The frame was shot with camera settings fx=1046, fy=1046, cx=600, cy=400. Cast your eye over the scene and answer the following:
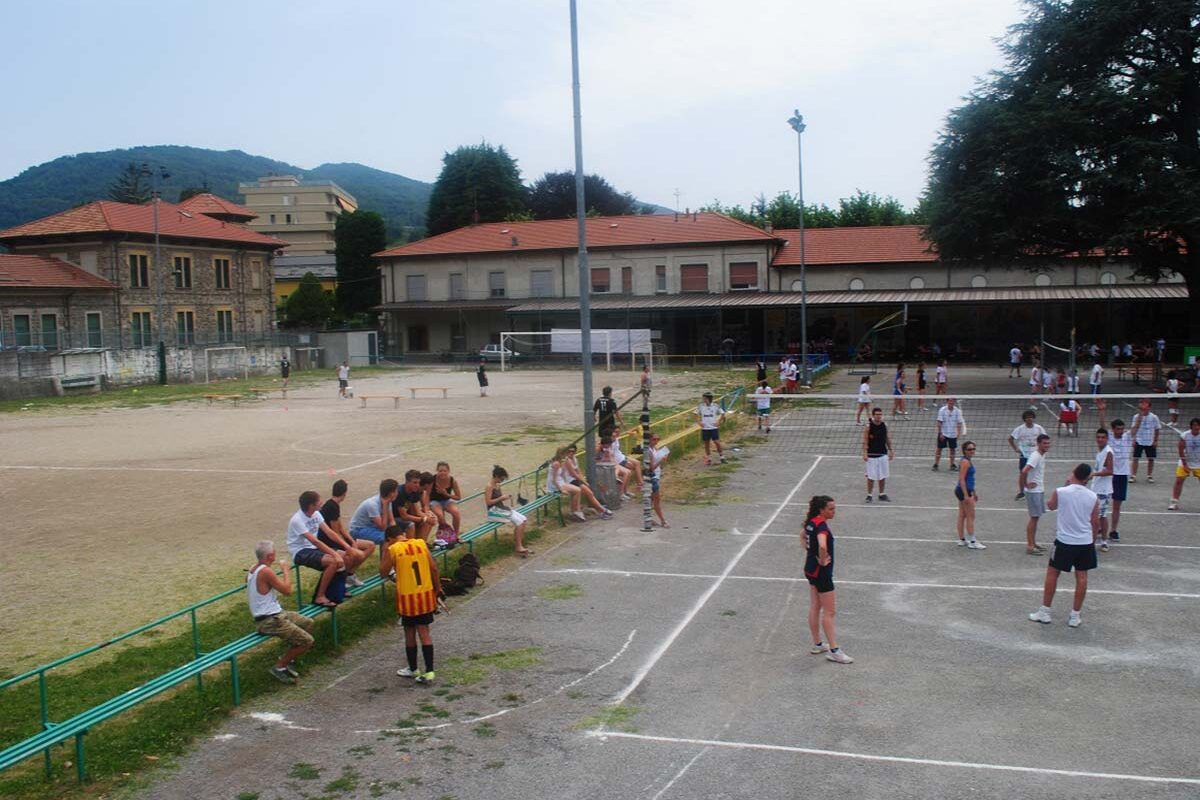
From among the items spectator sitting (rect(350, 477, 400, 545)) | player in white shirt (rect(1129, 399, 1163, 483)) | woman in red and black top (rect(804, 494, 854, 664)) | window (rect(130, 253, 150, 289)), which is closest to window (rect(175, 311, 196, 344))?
window (rect(130, 253, 150, 289))

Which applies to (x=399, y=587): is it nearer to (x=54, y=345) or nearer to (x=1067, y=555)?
(x=1067, y=555)

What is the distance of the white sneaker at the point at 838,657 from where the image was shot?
10.5 meters

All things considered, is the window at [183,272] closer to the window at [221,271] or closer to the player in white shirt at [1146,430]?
the window at [221,271]

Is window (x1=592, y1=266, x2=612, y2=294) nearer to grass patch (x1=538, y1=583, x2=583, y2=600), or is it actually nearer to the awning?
the awning

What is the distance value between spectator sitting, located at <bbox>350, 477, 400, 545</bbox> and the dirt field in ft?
6.25

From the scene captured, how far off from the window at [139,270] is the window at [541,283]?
2368 cm

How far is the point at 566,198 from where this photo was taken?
9669 centimetres

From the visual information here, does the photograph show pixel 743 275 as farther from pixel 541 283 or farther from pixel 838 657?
pixel 838 657

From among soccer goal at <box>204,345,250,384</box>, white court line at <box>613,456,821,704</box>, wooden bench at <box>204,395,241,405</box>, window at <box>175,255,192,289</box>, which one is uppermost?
window at <box>175,255,192,289</box>

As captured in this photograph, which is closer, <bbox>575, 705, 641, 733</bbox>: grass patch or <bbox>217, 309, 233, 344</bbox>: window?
<bbox>575, 705, 641, 733</bbox>: grass patch

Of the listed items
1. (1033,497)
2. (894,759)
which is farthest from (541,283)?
(894,759)

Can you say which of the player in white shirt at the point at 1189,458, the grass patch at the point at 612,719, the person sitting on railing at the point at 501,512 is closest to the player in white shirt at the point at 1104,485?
the player in white shirt at the point at 1189,458

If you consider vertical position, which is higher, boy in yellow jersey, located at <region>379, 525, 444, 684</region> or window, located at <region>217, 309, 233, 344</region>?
window, located at <region>217, 309, 233, 344</region>

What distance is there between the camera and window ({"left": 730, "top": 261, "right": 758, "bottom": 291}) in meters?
64.6
